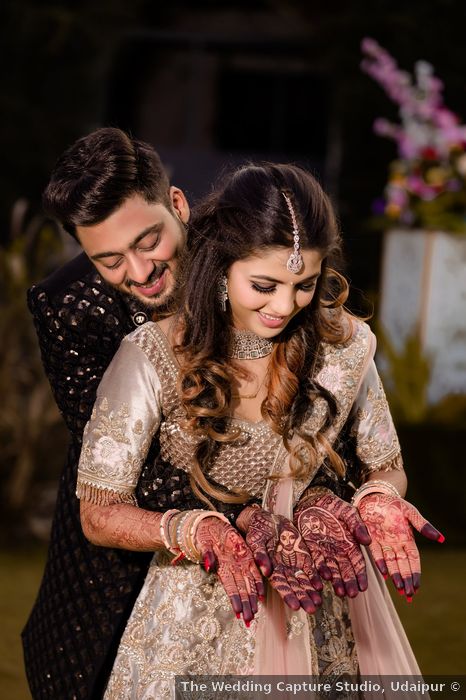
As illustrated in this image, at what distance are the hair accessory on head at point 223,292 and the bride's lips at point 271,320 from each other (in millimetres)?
100

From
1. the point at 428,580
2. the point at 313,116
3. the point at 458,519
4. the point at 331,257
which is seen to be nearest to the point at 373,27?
the point at 313,116

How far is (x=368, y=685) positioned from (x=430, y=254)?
4.24m

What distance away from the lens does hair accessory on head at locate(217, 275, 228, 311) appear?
7.65ft

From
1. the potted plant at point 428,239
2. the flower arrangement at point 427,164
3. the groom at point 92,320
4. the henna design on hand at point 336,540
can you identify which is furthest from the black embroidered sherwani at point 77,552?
the flower arrangement at point 427,164

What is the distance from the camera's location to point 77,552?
2770 mm

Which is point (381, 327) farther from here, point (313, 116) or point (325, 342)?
point (325, 342)

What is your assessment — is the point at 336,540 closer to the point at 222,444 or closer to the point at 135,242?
the point at 222,444

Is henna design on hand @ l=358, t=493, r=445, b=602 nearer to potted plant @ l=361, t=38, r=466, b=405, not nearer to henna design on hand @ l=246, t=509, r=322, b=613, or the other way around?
henna design on hand @ l=246, t=509, r=322, b=613

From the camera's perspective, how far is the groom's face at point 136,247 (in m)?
2.66

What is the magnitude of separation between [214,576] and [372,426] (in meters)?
0.45

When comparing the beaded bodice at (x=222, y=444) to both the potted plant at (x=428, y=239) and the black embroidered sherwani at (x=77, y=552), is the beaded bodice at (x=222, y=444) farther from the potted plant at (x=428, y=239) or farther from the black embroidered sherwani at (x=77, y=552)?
the potted plant at (x=428, y=239)

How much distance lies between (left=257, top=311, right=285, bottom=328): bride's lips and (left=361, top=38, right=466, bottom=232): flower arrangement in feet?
13.9

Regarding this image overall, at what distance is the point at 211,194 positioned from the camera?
2.42m

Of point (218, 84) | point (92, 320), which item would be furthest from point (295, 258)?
point (218, 84)
